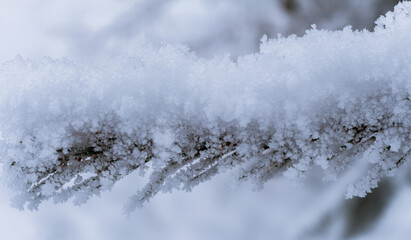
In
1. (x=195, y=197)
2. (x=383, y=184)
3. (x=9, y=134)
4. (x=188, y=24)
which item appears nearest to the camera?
(x=9, y=134)

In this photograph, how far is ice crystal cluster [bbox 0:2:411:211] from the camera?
0.39m

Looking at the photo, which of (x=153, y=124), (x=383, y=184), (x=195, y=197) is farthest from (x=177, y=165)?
(x=195, y=197)

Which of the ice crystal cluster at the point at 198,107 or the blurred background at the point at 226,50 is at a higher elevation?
the blurred background at the point at 226,50

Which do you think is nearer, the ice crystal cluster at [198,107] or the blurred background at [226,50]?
the ice crystal cluster at [198,107]

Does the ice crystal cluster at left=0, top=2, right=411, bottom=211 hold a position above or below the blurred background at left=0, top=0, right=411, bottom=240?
below

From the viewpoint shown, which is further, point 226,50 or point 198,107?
point 226,50

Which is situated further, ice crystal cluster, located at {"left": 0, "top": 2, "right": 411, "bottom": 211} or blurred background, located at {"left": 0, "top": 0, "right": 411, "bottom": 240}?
blurred background, located at {"left": 0, "top": 0, "right": 411, "bottom": 240}

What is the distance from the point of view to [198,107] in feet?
1.28

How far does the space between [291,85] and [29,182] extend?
0.28m

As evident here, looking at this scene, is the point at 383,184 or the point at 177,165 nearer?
the point at 177,165

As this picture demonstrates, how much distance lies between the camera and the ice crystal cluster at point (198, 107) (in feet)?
1.26

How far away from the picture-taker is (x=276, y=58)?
1.31 ft

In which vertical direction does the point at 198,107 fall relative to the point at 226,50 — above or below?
below

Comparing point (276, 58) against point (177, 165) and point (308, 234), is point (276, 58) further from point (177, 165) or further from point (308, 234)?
point (308, 234)
